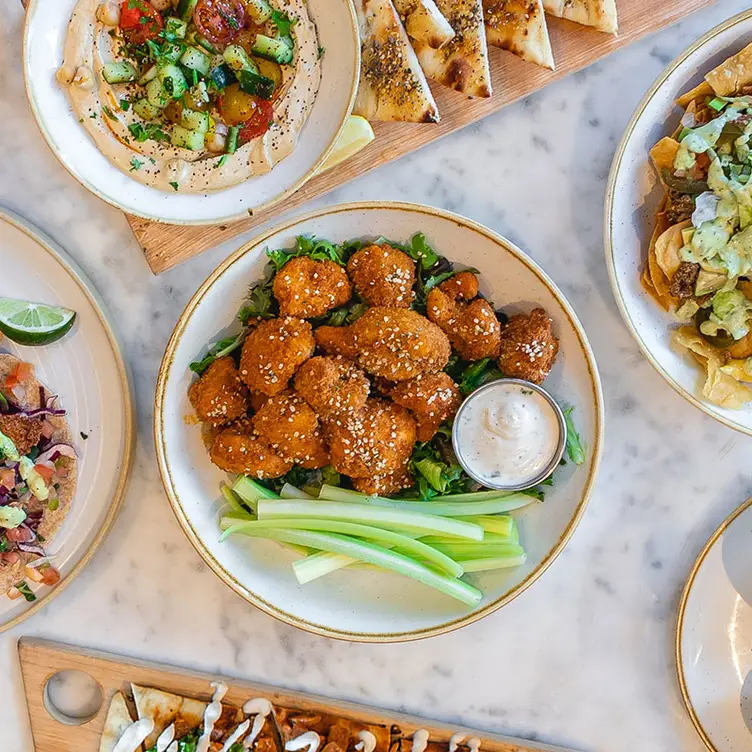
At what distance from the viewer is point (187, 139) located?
2.70 m

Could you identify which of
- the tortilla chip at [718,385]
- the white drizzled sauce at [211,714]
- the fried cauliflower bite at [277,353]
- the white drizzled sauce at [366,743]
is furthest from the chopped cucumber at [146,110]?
the white drizzled sauce at [366,743]

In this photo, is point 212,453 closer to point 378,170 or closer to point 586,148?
point 378,170

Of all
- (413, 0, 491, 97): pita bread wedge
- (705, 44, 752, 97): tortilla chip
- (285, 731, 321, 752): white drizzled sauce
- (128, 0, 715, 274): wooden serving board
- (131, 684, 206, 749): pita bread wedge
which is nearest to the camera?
(705, 44, 752, 97): tortilla chip

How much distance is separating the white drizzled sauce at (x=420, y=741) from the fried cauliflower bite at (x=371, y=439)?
1.10 metres

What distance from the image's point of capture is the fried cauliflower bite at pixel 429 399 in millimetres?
2609

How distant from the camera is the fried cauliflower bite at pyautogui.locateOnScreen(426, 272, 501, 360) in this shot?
8.63 ft

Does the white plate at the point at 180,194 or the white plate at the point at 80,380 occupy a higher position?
the white plate at the point at 180,194

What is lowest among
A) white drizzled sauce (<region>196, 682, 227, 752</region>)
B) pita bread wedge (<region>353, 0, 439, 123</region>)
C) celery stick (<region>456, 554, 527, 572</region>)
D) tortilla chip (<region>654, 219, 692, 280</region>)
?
white drizzled sauce (<region>196, 682, 227, 752</region>)

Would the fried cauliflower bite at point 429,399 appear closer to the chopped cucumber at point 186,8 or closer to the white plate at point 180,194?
the white plate at point 180,194

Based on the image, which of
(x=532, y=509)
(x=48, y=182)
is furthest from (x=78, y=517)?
(x=532, y=509)

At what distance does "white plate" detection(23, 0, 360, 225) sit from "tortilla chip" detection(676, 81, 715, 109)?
Result: 1075 millimetres

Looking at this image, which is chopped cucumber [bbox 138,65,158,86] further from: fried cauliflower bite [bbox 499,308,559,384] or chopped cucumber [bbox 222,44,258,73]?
fried cauliflower bite [bbox 499,308,559,384]

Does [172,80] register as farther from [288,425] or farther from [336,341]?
[288,425]

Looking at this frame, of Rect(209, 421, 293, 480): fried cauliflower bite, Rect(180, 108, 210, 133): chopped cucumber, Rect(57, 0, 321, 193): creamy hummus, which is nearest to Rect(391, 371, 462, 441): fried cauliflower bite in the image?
Rect(209, 421, 293, 480): fried cauliflower bite
